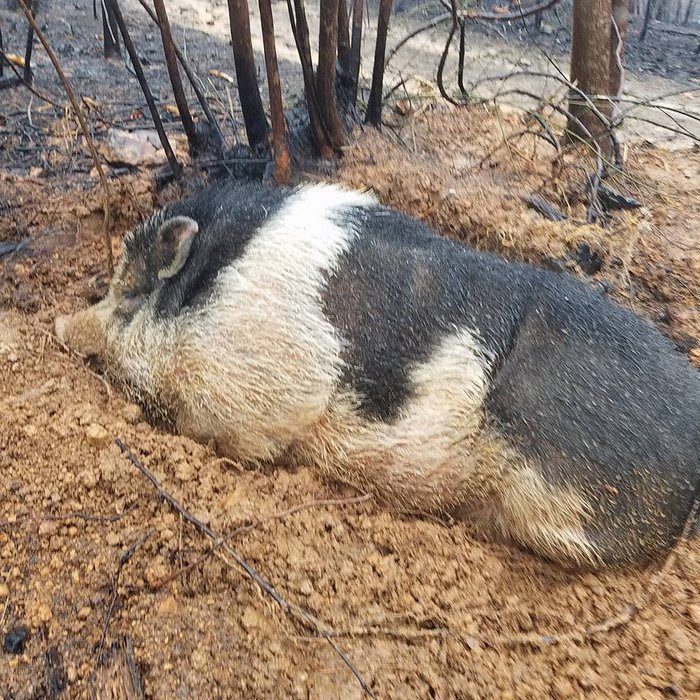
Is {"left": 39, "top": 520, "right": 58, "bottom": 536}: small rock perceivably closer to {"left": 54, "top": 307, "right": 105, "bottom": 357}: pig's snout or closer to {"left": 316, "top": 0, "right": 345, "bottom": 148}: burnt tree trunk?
{"left": 54, "top": 307, "right": 105, "bottom": 357}: pig's snout

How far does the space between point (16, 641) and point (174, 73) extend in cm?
271

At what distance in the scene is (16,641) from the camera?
1771mm

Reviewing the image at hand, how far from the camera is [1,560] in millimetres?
1956

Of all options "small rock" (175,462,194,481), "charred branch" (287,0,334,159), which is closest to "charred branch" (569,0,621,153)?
"charred branch" (287,0,334,159)

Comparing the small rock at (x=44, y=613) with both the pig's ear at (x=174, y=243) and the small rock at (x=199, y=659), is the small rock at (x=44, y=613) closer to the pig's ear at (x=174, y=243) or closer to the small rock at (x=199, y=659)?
the small rock at (x=199, y=659)

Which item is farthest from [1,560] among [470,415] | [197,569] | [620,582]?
[620,582]

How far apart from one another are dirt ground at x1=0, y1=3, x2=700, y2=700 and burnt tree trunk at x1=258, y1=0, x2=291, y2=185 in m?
1.06

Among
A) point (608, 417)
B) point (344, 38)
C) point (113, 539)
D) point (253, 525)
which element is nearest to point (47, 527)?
point (113, 539)

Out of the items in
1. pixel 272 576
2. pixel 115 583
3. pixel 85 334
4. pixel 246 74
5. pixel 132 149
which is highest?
pixel 246 74

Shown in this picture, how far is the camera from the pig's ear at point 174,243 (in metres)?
2.62

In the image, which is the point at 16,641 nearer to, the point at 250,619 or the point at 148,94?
the point at 250,619

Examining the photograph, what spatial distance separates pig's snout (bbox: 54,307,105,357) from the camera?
2.87m

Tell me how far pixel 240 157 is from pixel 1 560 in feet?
7.87

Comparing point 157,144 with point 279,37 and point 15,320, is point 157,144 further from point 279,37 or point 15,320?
point 279,37
